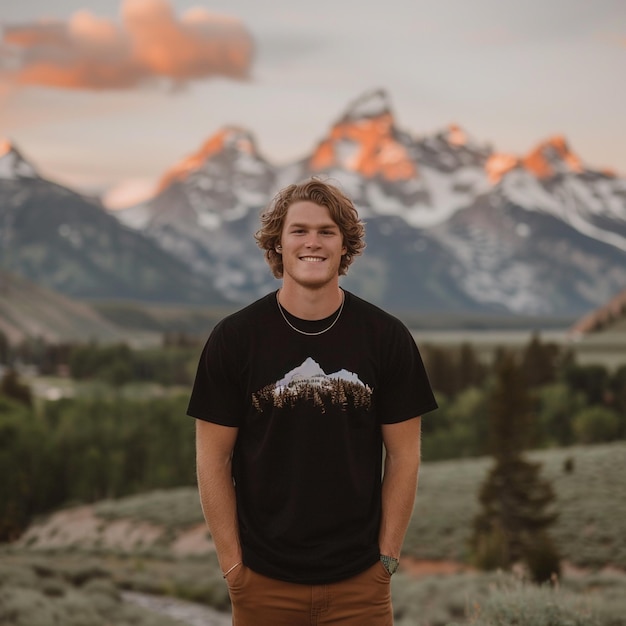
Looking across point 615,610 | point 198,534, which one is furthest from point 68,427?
point 615,610

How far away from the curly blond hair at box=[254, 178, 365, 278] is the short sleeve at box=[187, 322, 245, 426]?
23.7 inches

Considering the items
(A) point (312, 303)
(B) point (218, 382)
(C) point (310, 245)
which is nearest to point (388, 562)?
(B) point (218, 382)

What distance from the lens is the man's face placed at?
14.3 ft

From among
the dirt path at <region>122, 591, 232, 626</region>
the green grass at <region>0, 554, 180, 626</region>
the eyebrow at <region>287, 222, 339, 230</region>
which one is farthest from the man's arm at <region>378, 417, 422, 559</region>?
the dirt path at <region>122, 591, 232, 626</region>

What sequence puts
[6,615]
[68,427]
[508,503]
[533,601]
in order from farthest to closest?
1. [68,427]
2. [508,503]
3. [6,615]
4. [533,601]

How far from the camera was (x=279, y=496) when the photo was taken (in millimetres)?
4277

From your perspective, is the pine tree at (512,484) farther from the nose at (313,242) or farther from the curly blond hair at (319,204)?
the nose at (313,242)

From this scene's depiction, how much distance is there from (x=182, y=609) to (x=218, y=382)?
25449 mm

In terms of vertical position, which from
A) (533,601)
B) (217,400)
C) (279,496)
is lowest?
(533,601)

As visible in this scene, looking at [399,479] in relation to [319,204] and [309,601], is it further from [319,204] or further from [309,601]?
[319,204]

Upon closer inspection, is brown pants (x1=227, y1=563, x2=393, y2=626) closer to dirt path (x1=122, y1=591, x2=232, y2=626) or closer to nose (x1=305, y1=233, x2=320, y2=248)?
nose (x1=305, y1=233, x2=320, y2=248)

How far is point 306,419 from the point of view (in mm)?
4254

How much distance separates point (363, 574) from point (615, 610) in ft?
A: 32.0

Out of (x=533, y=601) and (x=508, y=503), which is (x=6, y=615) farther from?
(x=508, y=503)
